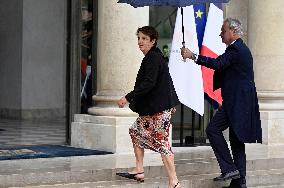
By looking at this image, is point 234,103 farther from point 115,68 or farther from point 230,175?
point 115,68

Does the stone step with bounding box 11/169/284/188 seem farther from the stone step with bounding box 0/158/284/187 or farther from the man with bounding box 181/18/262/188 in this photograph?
the man with bounding box 181/18/262/188

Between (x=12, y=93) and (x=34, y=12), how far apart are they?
1.88 meters

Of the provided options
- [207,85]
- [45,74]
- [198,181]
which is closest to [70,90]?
[207,85]

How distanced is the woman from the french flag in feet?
12.8

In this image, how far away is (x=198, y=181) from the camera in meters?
9.84

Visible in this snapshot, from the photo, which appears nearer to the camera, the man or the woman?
the woman

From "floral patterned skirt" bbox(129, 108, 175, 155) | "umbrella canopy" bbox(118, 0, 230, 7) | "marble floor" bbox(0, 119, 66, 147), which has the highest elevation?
"umbrella canopy" bbox(118, 0, 230, 7)

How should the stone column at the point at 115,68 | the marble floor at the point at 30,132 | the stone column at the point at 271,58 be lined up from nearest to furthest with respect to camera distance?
1. the stone column at the point at 115,68
2. the marble floor at the point at 30,132
3. the stone column at the point at 271,58

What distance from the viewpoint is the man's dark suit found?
9266 millimetres

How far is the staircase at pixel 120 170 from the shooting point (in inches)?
367

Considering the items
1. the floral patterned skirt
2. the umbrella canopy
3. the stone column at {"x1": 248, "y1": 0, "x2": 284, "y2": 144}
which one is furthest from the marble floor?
the umbrella canopy

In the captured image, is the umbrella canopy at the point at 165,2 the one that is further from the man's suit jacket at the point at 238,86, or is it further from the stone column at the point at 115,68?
the stone column at the point at 115,68

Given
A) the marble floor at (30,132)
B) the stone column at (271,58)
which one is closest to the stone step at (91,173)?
the stone column at (271,58)

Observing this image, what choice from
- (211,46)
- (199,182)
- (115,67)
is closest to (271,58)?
(211,46)
